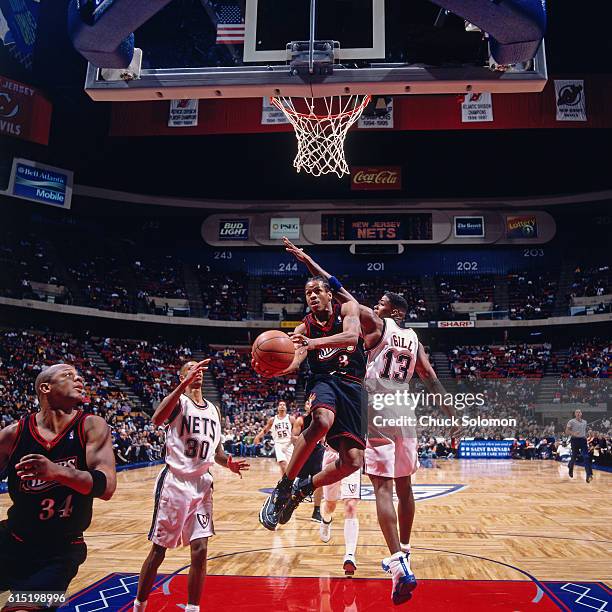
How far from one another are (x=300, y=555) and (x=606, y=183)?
25.2 meters

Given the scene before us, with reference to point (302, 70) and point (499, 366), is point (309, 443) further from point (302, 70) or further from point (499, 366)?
point (499, 366)

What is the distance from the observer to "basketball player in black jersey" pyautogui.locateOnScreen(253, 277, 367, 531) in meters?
4.48

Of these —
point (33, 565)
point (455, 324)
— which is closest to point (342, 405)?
point (33, 565)

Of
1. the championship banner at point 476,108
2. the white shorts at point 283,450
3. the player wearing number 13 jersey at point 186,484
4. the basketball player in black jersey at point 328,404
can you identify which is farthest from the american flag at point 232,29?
the championship banner at point 476,108

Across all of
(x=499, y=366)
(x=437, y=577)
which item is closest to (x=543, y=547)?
(x=437, y=577)

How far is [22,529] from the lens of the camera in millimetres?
2871

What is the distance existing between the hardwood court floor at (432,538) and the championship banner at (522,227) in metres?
16.2

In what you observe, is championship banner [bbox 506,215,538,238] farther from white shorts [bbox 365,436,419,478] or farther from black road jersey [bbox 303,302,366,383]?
black road jersey [bbox 303,302,366,383]

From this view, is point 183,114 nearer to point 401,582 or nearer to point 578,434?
point 578,434

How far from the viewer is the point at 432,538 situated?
7.56m

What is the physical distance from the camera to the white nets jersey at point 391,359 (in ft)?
17.4

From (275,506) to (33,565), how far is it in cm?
205

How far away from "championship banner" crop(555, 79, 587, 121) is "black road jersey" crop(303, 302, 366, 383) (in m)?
14.2

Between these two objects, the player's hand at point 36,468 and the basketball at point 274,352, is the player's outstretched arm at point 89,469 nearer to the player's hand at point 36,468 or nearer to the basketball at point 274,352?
the player's hand at point 36,468
